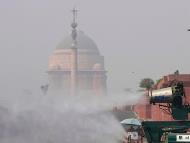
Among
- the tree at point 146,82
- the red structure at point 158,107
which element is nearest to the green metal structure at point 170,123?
the red structure at point 158,107

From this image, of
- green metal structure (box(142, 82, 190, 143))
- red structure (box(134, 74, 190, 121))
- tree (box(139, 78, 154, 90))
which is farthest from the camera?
tree (box(139, 78, 154, 90))

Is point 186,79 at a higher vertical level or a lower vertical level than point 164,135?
higher

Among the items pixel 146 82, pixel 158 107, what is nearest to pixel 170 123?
pixel 158 107

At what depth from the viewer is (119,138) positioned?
37.0 meters

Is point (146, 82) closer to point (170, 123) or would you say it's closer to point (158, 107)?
point (158, 107)

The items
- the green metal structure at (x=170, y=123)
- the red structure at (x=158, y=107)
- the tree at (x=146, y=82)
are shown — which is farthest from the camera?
the tree at (x=146, y=82)

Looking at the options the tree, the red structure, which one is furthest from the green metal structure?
the tree

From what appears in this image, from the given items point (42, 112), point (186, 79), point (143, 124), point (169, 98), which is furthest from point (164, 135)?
point (186, 79)

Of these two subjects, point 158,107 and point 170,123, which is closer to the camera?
point 170,123

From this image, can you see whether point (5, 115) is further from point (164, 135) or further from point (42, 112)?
point (164, 135)

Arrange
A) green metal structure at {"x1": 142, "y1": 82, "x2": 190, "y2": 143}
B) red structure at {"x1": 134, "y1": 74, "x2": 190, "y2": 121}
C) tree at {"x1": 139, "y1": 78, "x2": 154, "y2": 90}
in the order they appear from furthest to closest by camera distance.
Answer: tree at {"x1": 139, "y1": 78, "x2": 154, "y2": 90} → red structure at {"x1": 134, "y1": 74, "x2": 190, "y2": 121} → green metal structure at {"x1": 142, "y1": 82, "x2": 190, "y2": 143}

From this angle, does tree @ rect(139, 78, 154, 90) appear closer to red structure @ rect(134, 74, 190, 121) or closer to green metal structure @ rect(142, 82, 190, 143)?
red structure @ rect(134, 74, 190, 121)

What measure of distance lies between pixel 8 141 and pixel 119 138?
7.03 meters

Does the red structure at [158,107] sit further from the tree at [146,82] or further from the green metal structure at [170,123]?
the green metal structure at [170,123]
